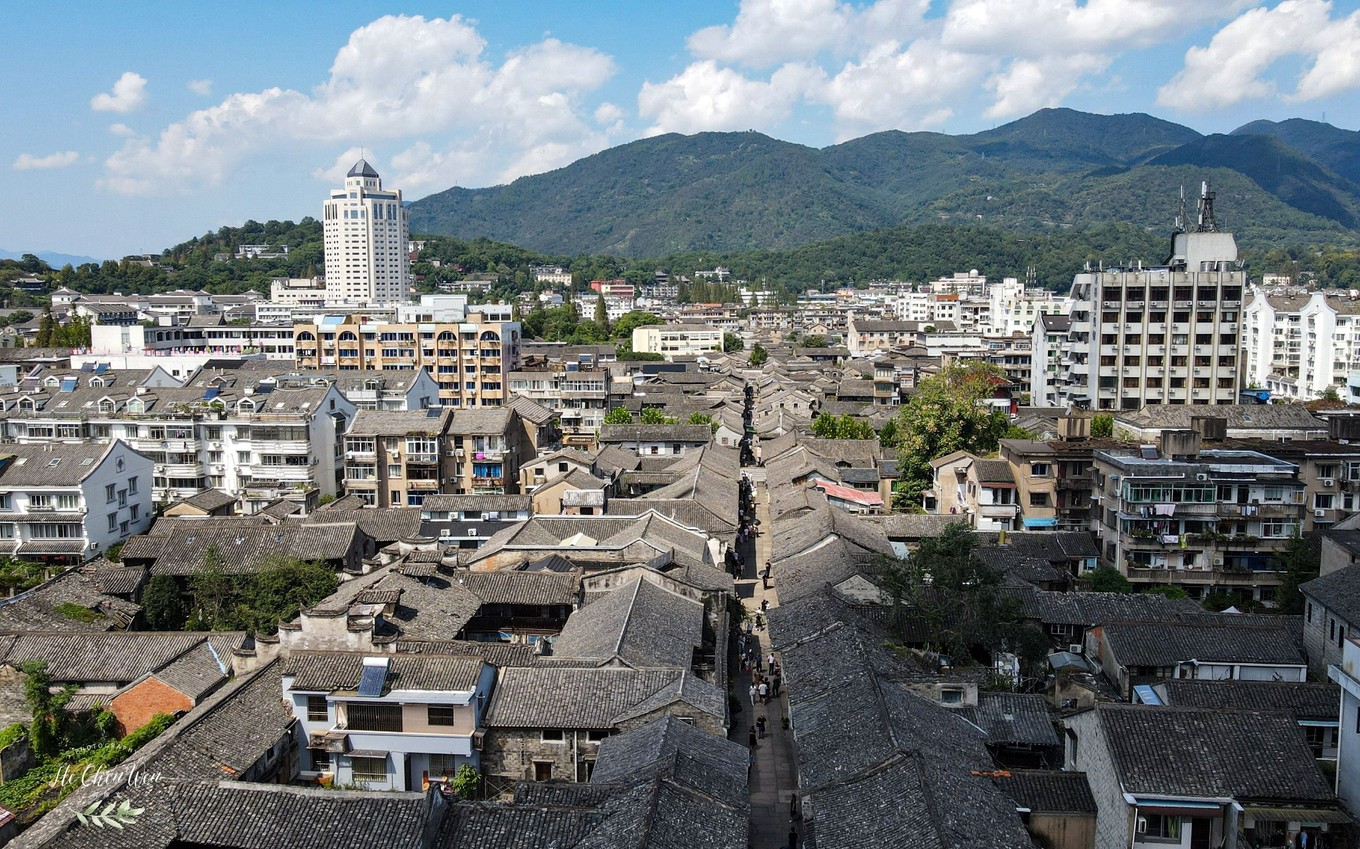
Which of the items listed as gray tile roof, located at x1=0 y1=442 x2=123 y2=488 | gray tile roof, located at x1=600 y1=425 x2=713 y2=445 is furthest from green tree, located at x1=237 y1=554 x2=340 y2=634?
gray tile roof, located at x1=600 y1=425 x2=713 y2=445

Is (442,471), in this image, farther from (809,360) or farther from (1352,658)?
(809,360)

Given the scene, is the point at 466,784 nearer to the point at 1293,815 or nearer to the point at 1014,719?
the point at 1014,719

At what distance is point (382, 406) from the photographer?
55688mm

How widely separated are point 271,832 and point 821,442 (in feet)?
132

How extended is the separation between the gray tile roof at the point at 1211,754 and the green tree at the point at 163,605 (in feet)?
87.1

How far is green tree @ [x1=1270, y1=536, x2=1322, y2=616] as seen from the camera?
2938 cm

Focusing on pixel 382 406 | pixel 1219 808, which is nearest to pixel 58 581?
pixel 382 406

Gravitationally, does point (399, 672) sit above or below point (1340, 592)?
below

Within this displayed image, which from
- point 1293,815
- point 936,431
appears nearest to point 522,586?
point 1293,815

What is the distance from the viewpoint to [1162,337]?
178 feet

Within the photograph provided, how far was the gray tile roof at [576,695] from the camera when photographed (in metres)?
20.5

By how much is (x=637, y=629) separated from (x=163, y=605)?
1669 cm

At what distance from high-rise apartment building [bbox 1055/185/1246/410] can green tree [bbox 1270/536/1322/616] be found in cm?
2357

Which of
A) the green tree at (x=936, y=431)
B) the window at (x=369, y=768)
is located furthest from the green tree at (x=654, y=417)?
the window at (x=369, y=768)
